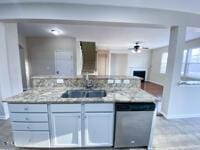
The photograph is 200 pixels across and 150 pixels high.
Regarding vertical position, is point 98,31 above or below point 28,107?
above

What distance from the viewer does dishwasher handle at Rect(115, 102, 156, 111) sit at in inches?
66.6

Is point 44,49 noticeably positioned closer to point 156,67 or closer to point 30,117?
point 30,117

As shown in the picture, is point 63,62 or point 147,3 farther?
point 63,62

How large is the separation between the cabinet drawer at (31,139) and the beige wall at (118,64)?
736 cm

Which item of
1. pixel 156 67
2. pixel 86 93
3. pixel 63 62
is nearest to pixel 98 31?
pixel 63 62

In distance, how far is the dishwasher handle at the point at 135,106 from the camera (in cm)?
169

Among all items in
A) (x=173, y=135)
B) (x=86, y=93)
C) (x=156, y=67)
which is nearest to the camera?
(x=86, y=93)

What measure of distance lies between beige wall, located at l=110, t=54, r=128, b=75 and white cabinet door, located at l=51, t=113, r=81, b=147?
725 cm

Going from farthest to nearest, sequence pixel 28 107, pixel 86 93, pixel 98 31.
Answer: pixel 98 31 → pixel 86 93 → pixel 28 107

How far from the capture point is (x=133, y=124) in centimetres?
177

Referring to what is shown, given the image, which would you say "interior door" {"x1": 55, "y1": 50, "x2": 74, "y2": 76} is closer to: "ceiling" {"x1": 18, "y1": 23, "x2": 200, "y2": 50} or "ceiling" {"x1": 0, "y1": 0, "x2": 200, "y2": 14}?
"ceiling" {"x1": 18, "y1": 23, "x2": 200, "y2": 50}

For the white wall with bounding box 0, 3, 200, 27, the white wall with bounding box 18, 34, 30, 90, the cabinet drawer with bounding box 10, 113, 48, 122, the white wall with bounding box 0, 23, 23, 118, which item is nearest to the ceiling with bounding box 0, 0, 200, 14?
the white wall with bounding box 0, 3, 200, 27

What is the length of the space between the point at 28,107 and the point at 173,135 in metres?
2.62

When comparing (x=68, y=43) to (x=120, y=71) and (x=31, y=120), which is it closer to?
(x=31, y=120)
